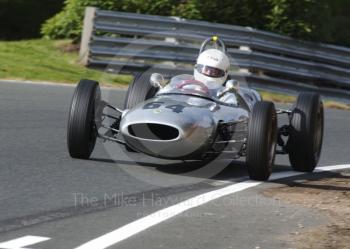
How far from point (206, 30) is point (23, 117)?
24.2 ft

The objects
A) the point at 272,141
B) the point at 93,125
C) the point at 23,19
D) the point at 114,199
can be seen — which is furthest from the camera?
the point at 23,19

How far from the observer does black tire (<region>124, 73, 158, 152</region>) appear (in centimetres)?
1011

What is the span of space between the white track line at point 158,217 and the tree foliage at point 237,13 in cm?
1121

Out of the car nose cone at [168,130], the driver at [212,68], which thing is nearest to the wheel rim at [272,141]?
Result: the car nose cone at [168,130]

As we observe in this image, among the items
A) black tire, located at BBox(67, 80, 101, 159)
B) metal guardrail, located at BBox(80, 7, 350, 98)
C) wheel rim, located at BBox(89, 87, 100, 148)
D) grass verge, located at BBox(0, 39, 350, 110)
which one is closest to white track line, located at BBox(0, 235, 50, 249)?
black tire, located at BBox(67, 80, 101, 159)

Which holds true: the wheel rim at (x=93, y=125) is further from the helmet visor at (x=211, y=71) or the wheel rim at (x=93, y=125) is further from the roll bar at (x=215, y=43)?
the roll bar at (x=215, y=43)

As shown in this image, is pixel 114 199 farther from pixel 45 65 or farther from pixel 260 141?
pixel 45 65

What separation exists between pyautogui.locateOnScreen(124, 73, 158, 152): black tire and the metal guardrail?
26.2ft

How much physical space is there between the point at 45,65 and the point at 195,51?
10.1 ft

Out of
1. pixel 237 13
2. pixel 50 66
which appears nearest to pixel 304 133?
pixel 50 66

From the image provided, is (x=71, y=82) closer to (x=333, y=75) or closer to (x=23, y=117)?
(x=23, y=117)

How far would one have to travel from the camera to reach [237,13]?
68.3ft

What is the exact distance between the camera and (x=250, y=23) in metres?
20.8

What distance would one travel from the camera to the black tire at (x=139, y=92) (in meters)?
10.1
